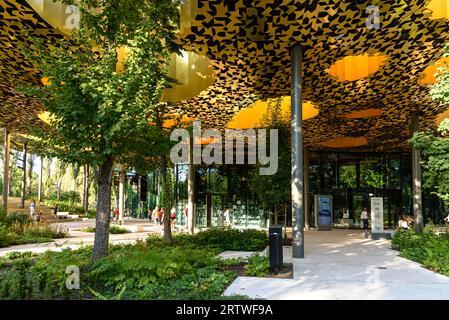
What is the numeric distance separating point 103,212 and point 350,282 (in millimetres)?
5808

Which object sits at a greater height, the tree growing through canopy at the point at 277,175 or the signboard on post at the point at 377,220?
the tree growing through canopy at the point at 277,175

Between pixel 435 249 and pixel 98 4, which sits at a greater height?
pixel 98 4

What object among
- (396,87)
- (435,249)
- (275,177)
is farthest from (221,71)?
(435,249)

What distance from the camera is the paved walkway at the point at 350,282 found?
21.1 ft

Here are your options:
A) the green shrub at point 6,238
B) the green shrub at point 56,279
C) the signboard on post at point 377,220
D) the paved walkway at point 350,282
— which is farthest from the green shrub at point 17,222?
the signboard on post at point 377,220

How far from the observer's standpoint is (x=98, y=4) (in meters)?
8.66

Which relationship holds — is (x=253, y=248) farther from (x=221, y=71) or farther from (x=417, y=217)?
(x=417, y=217)

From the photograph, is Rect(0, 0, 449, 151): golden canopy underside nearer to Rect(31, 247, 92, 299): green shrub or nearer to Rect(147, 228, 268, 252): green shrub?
Rect(31, 247, 92, 299): green shrub

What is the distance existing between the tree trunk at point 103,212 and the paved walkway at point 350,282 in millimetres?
3241

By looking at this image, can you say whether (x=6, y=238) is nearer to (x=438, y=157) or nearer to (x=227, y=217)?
(x=227, y=217)

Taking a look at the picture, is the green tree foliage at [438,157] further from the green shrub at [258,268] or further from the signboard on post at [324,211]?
the signboard on post at [324,211]

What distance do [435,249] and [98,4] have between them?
11753mm

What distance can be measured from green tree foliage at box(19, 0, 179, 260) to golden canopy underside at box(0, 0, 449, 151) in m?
1.37

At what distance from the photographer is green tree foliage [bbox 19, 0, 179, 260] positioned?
24.2 feet
